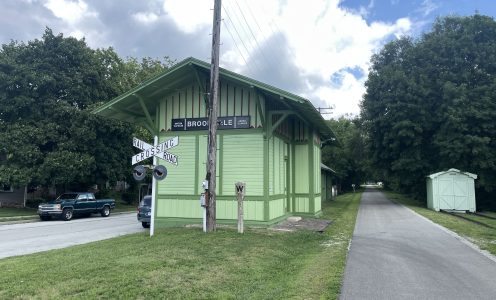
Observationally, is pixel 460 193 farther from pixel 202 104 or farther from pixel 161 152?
pixel 161 152

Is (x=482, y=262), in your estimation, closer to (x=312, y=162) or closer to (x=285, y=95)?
(x=285, y=95)

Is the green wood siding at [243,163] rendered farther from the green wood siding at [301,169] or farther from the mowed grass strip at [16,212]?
the mowed grass strip at [16,212]

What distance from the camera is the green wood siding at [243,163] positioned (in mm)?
Answer: 13297

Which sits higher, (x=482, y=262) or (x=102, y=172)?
(x=102, y=172)

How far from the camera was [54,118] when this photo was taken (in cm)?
2534

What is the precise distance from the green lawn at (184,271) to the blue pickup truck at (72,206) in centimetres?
1347

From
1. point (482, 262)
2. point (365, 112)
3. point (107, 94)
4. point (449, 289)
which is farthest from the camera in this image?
point (365, 112)

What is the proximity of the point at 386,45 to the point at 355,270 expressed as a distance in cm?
2898

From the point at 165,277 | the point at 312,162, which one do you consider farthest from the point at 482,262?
the point at 312,162

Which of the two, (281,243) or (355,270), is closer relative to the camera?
(355,270)

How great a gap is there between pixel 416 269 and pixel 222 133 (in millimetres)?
7953

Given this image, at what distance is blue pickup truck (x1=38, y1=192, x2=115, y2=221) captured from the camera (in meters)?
21.6

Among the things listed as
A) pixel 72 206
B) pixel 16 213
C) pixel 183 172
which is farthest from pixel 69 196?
pixel 183 172

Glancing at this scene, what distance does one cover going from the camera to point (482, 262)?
8430 millimetres
